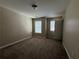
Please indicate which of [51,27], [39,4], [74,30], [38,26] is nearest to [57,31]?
[51,27]

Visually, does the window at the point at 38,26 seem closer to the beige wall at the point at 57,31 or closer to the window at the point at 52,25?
the beige wall at the point at 57,31

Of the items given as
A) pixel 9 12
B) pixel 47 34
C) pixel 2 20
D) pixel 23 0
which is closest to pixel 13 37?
pixel 2 20

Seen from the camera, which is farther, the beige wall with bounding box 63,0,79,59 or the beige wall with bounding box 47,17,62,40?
the beige wall with bounding box 47,17,62,40

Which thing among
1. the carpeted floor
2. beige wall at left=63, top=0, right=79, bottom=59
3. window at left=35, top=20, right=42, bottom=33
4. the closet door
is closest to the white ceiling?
beige wall at left=63, top=0, right=79, bottom=59

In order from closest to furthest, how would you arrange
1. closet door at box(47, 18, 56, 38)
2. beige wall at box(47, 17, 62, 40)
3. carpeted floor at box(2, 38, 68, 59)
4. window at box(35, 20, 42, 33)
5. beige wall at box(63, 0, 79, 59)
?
beige wall at box(63, 0, 79, 59), carpeted floor at box(2, 38, 68, 59), beige wall at box(47, 17, 62, 40), closet door at box(47, 18, 56, 38), window at box(35, 20, 42, 33)

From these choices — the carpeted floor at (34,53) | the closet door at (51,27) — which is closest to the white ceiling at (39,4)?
the carpeted floor at (34,53)

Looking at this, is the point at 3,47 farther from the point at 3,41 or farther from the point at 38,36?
the point at 38,36

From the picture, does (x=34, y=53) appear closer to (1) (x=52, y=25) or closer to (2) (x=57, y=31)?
(2) (x=57, y=31)

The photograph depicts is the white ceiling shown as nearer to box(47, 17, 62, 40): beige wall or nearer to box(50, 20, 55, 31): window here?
box(47, 17, 62, 40): beige wall

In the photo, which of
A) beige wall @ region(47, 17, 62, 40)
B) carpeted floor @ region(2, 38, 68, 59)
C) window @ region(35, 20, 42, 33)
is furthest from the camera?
window @ region(35, 20, 42, 33)

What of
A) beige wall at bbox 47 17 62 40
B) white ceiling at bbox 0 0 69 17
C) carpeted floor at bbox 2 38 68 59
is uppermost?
white ceiling at bbox 0 0 69 17

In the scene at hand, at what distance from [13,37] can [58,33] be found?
4.16 m

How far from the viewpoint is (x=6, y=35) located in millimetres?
3418

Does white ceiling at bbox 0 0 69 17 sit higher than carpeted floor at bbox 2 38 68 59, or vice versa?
white ceiling at bbox 0 0 69 17
